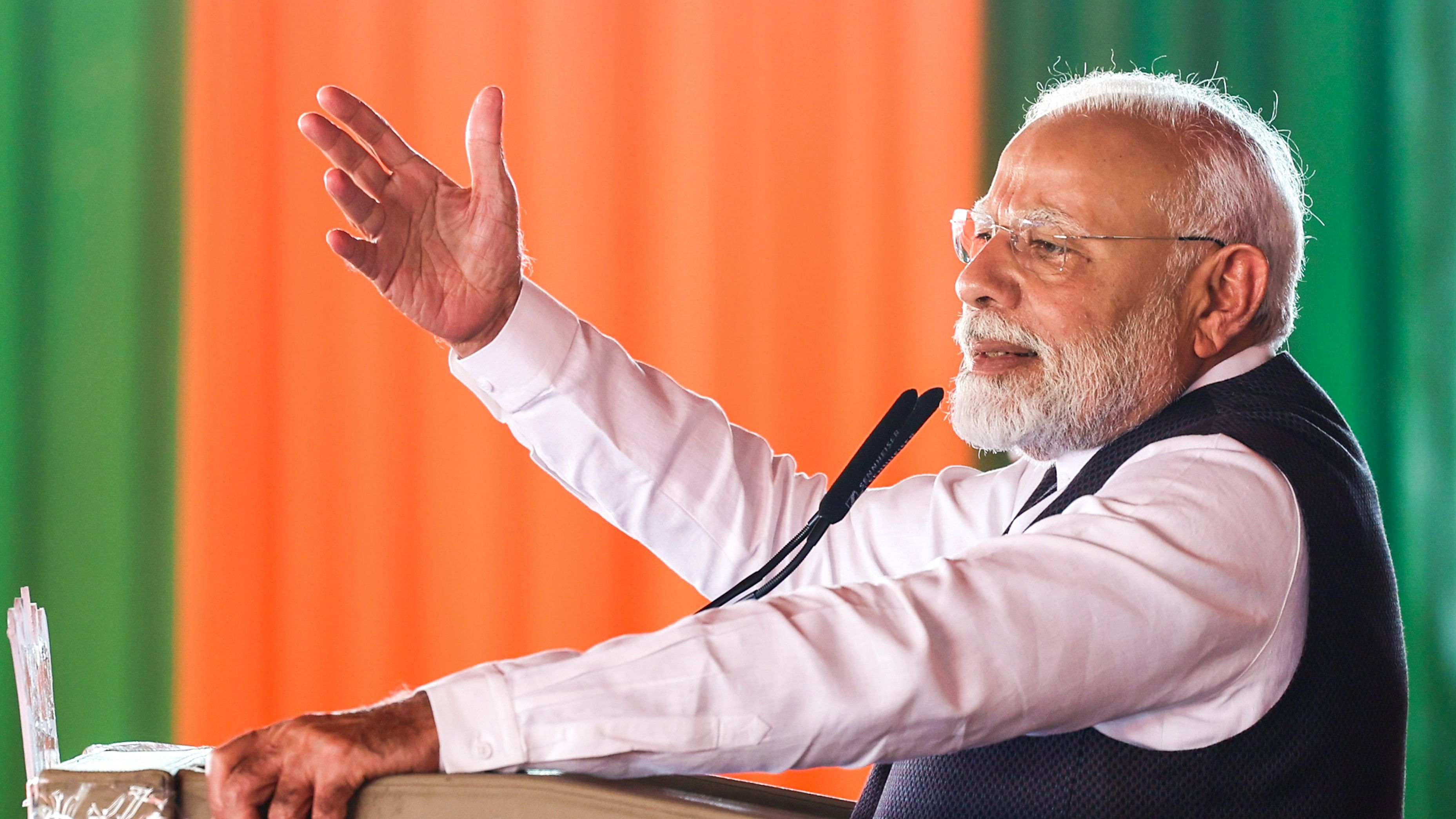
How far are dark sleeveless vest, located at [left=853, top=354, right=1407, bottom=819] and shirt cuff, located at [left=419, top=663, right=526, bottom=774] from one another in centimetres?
35

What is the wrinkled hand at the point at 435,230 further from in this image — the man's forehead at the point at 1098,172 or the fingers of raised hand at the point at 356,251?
the man's forehead at the point at 1098,172

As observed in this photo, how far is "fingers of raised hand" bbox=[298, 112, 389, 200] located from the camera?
129 centimetres

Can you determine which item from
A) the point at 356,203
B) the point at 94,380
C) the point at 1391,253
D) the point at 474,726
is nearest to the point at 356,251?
the point at 356,203

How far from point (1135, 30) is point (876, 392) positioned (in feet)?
2.98

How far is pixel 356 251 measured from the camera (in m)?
1.36

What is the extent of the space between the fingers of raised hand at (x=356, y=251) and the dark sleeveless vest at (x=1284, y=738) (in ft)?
2.47

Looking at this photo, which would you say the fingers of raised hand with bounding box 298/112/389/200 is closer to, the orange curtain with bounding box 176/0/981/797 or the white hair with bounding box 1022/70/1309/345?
the white hair with bounding box 1022/70/1309/345

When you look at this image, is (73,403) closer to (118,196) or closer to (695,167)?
(118,196)

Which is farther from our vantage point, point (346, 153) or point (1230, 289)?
point (346, 153)

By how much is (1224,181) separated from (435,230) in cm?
83

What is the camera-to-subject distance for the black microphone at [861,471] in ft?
3.45

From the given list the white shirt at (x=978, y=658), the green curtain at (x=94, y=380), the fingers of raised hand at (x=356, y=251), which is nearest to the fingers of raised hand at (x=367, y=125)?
the fingers of raised hand at (x=356, y=251)

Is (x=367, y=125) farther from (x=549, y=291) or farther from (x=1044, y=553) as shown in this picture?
(x=549, y=291)

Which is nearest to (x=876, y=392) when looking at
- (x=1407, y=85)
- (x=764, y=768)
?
(x=1407, y=85)
